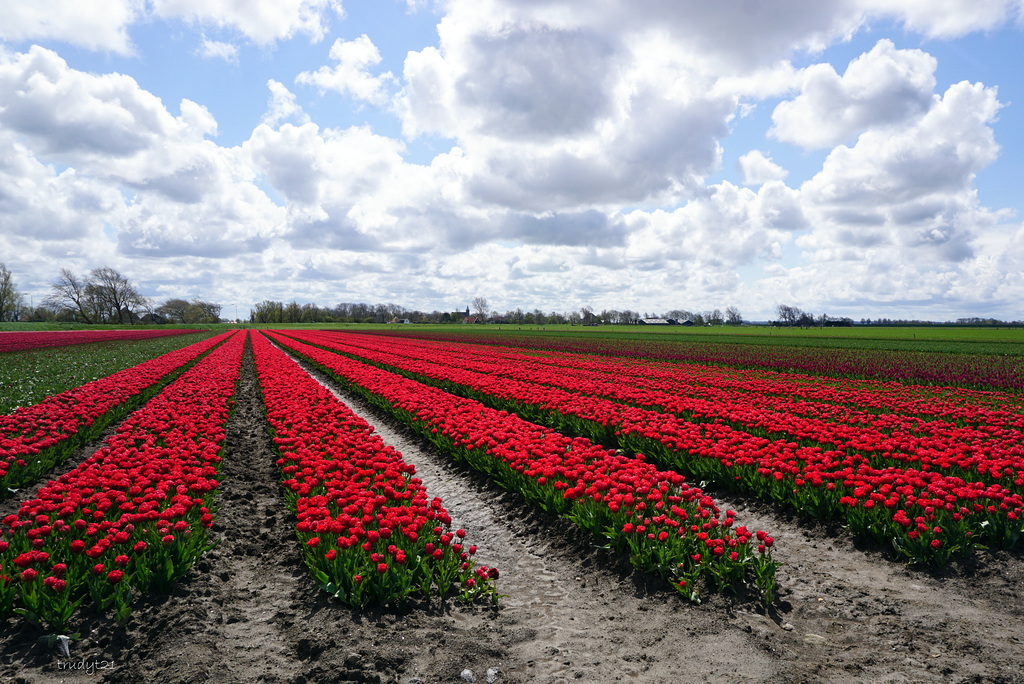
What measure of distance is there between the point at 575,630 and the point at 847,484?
13.6 feet

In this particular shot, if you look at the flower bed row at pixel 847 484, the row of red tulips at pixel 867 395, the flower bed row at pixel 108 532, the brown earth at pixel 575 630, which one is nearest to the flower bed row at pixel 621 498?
the brown earth at pixel 575 630

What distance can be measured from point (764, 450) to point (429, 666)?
6.14 meters

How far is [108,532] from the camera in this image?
5.08 metres

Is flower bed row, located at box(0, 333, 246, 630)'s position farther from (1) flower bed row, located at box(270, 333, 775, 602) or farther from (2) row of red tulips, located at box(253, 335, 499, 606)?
(1) flower bed row, located at box(270, 333, 775, 602)

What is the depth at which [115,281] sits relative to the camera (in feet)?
414

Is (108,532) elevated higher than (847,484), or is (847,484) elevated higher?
(847,484)

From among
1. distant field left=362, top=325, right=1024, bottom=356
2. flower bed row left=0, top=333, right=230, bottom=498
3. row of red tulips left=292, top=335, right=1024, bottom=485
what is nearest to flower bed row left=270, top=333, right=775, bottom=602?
row of red tulips left=292, top=335, right=1024, bottom=485

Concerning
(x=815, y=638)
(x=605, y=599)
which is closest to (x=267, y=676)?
(x=605, y=599)

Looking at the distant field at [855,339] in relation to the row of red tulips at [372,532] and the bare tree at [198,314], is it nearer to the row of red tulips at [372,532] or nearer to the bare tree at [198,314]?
the row of red tulips at [372,532]

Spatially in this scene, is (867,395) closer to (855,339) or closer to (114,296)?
(855,339)

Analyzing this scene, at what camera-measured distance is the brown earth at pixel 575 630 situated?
3.92m

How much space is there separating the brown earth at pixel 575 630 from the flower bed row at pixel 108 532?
23cm

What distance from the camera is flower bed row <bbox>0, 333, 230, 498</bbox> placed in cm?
792

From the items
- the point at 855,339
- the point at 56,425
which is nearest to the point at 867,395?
the point at 56,425
